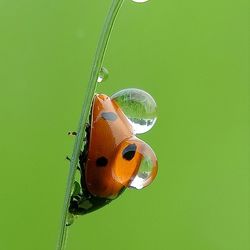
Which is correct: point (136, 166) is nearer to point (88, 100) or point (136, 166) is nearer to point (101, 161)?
point (101, 161)

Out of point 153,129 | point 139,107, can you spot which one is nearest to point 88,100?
point 139,107

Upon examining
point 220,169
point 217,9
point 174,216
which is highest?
point 217,9

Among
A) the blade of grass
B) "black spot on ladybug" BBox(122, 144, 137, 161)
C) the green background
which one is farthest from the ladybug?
the green background

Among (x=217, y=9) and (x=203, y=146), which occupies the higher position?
(x=217, y=9)

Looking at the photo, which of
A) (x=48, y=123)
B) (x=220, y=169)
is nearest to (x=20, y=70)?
(x=48, y=123)

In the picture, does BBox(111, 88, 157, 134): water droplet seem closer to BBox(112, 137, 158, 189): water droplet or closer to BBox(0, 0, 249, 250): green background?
BBox(112, 137, 158, 189): water droplet

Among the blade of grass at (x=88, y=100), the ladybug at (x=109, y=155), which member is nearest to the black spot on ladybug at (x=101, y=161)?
the ladybug at (x=109, y=155)

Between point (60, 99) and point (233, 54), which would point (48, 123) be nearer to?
point (60, 99)
